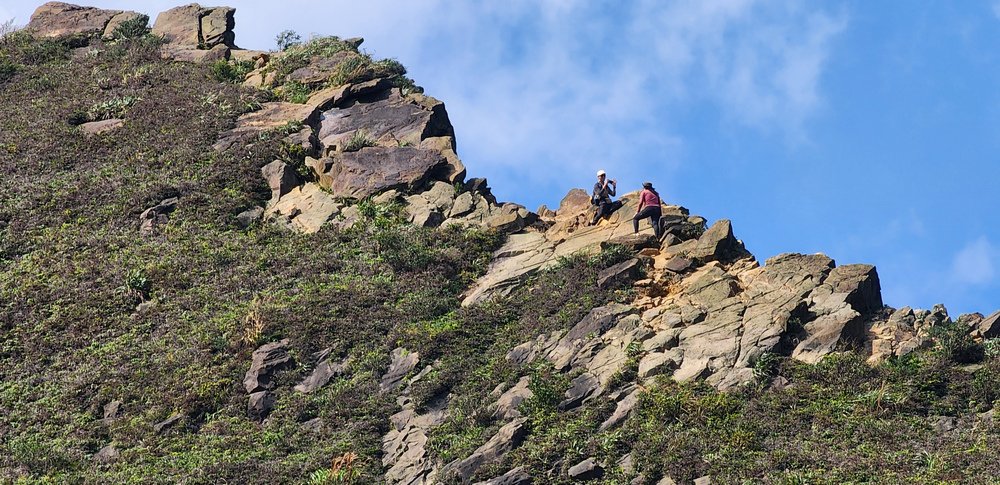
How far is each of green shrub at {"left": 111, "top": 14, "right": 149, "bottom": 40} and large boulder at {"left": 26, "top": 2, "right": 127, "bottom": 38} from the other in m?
0.99

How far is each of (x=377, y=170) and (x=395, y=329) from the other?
7466 mm

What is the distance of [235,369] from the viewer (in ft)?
95.6

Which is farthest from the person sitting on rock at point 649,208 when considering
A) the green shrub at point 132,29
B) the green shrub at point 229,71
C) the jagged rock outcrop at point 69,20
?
the jagged rock outcrop at point 69,20

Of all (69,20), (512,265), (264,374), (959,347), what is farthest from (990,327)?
(69,20)

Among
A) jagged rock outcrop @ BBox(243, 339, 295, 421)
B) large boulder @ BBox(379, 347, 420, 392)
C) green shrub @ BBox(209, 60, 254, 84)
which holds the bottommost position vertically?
jagged rock outcrop @ BBox(243, 339, 295, 421)

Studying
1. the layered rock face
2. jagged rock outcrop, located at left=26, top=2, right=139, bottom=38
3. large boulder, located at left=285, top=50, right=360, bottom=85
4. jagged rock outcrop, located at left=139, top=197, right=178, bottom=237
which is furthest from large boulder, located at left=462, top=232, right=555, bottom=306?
jagged rock outcrop, located at left=26, top=2, right=139, bottom=38

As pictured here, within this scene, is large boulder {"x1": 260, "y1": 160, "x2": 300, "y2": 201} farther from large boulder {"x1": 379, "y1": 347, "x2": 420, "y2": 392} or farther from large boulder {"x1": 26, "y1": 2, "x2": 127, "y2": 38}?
large boulder {"x1": 26, "y1": 2, "x2": 127, "y2": 38}

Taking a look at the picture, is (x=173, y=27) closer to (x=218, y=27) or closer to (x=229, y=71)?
(x=218, y=27)

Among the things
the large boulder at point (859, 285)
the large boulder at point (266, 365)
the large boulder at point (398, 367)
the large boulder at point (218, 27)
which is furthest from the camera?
the large boulder at point (218, 27)

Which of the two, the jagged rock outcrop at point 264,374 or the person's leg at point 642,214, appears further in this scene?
the person's leg at point 642,214

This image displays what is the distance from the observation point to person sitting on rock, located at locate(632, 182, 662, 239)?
102 ft

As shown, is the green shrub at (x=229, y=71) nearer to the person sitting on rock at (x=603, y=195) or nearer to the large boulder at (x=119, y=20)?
the large boulder at (x=119, y=20)

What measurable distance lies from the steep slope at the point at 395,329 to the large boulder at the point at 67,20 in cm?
992

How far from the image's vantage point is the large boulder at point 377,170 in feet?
117
